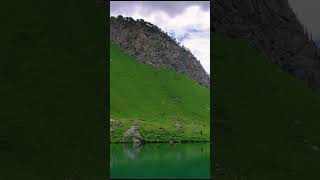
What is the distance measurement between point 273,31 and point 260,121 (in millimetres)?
86130

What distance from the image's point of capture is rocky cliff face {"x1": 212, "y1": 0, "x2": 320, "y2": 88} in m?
164

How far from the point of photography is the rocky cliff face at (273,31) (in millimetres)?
163500

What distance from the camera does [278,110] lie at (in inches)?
4195

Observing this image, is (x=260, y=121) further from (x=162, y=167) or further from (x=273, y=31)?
(x=273, y=31)

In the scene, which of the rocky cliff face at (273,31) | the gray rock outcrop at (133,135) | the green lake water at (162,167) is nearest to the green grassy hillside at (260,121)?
the green lake water at (162,167)

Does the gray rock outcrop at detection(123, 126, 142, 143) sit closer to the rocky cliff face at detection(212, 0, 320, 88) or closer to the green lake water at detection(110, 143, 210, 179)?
the green lake water at detection(110, 143, 210, 179)

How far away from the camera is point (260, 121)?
97.2m

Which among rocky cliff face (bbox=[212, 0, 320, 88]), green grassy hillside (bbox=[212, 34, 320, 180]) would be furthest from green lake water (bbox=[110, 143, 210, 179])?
rocky cliff face (bbox=[212, 0, 320, 88])

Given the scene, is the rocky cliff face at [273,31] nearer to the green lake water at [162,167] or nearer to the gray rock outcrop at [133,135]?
the green lake water at [162,167]

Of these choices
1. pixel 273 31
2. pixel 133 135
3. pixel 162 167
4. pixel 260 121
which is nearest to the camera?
pixel 260 121

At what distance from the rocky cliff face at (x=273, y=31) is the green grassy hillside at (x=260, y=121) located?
18757 millimetres

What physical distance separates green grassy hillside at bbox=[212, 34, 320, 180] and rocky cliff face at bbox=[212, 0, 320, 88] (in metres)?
18.8

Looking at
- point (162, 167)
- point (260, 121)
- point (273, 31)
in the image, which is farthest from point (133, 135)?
point (260, 121)
